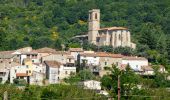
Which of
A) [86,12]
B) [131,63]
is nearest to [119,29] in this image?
[131,63]

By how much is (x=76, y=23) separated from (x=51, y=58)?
29851 millimetres

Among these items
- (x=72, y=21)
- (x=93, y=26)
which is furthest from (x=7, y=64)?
(x=72, y=21)

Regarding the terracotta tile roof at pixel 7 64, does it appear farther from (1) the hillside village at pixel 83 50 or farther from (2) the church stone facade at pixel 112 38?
(2) the church stone facade at pixel 112 38

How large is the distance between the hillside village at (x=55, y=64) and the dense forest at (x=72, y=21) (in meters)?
6.35

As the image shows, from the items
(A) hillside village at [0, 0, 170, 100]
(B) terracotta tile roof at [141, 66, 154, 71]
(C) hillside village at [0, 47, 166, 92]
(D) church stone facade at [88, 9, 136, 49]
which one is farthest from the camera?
(D) church stone facade at [88, 9, 136, 49]

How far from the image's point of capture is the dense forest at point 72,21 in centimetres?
6566

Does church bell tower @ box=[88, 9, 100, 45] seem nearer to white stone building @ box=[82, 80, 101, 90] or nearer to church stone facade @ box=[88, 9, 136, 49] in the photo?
church stone facade @ box=[88, 9, 136, 49]

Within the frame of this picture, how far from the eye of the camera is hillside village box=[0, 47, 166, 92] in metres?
50.6

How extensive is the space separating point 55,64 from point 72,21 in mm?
33001

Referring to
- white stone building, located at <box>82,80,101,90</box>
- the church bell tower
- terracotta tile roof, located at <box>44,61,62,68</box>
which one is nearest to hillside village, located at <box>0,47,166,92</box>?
terracotta tile roof, located at <box>44,61,62,68</box>

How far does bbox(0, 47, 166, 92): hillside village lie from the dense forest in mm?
6354

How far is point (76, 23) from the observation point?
8431 centimetres

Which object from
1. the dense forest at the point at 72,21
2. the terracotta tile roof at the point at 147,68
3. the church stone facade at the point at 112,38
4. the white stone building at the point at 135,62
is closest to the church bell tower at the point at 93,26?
the church stone facade at the point at 112,38

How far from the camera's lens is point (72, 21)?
85.0 m
